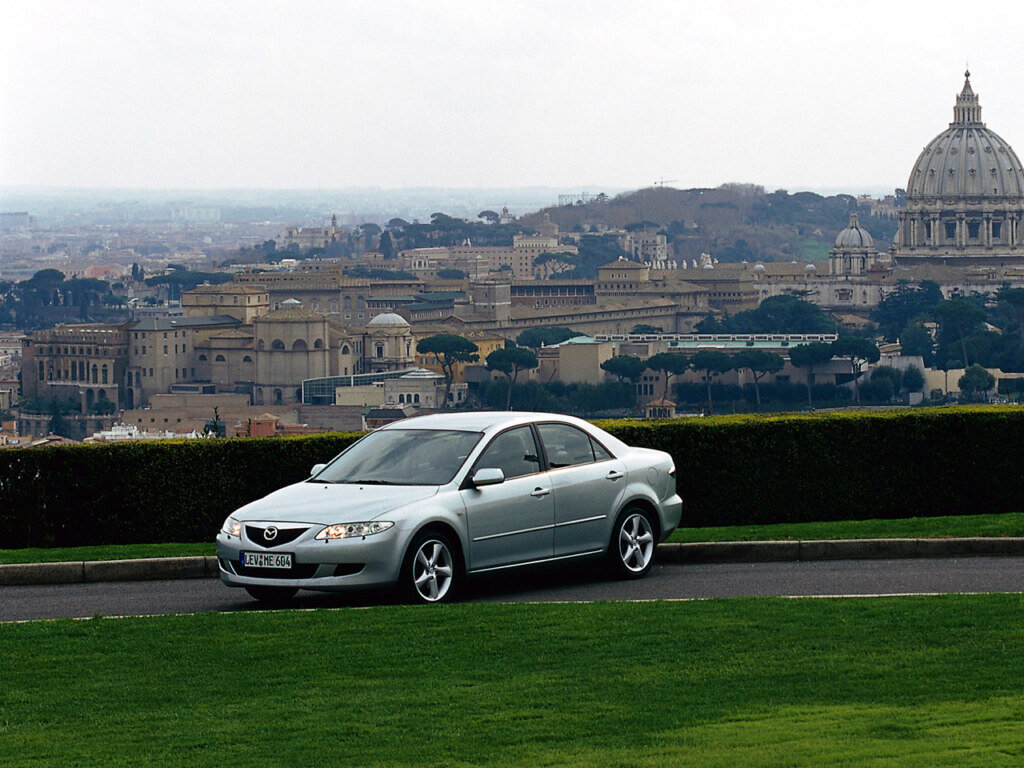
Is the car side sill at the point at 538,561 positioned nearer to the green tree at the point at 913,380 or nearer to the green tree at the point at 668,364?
the green tree at the point at 668,364

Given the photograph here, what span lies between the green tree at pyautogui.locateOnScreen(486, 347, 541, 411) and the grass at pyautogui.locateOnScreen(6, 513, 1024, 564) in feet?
301

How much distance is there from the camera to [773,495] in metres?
13.5

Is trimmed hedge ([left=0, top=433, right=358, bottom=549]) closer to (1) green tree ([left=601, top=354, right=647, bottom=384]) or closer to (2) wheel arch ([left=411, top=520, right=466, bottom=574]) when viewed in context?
(2) wheel arch ([left=411, top=520, right=466, bottom=574])

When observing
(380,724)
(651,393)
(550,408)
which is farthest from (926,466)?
(651,393)

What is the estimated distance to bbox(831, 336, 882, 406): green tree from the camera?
347ft

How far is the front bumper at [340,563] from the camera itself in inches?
381

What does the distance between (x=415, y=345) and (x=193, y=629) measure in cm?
10791

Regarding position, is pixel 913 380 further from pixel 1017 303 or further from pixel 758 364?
pixel 1017 303

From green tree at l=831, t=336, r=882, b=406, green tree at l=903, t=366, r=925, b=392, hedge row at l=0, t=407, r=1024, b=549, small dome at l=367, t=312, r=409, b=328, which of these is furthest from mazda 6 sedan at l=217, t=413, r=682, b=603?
small dome at l=367, t=312, r=409, b=328

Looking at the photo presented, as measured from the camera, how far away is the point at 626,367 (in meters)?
105

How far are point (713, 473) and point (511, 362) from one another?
303 ft

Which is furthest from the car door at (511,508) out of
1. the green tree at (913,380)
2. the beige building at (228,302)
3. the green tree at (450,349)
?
the beige building at (228,302)

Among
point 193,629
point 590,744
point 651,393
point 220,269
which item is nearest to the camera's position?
point 590,744

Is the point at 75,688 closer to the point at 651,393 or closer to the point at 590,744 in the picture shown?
the point at 590,744
